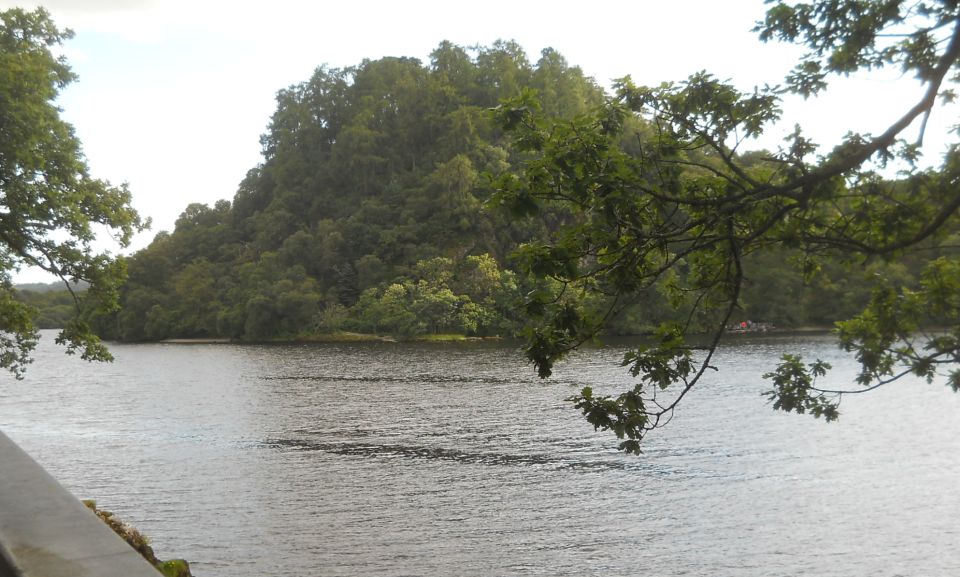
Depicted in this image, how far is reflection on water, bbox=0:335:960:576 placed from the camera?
12125 millimetres

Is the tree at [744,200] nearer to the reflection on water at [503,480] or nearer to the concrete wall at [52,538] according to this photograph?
the concrete wall at [52,538]

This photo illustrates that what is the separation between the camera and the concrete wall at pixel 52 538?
13.3 ft

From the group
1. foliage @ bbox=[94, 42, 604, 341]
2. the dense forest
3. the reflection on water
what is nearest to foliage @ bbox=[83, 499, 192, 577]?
the reflection on water

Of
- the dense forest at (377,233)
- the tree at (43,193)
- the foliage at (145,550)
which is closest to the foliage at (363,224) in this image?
the dense forest at (377,233)

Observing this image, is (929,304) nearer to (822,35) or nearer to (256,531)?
(822,35)

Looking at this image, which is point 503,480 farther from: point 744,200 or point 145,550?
point 744,200

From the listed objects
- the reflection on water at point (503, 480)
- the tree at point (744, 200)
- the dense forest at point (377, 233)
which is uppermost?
the dense forest at point (377, 233)

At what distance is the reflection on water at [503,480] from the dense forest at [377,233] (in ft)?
119

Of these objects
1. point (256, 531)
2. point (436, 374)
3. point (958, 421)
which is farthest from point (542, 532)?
point (436, 374)

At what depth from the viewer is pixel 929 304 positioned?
546 cm

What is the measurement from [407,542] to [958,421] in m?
17.3

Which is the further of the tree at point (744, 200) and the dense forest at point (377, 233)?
the dense forest at point (377, 233)

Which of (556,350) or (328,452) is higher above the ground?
(556,350)

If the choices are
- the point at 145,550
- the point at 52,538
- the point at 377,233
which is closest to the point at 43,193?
the point at 145,550
